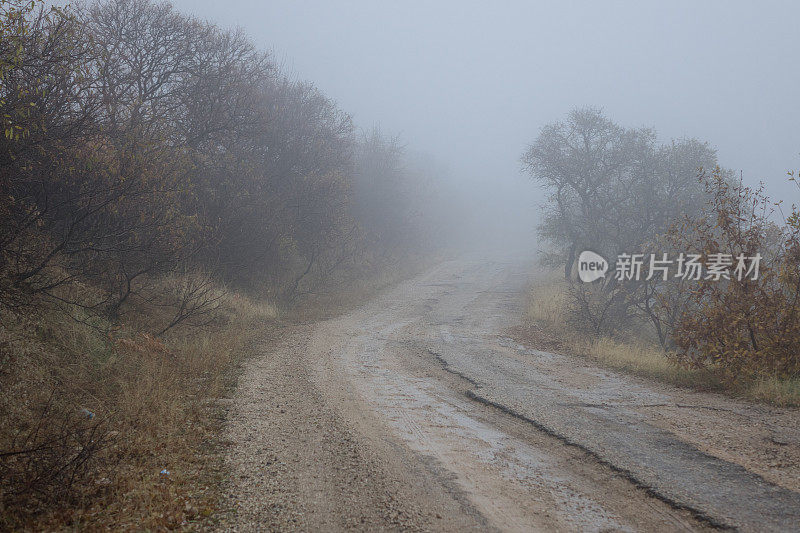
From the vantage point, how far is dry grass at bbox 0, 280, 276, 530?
367 cm

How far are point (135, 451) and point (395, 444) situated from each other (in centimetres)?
262

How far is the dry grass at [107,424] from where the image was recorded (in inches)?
144

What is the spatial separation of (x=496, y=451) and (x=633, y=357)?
577 centimetres

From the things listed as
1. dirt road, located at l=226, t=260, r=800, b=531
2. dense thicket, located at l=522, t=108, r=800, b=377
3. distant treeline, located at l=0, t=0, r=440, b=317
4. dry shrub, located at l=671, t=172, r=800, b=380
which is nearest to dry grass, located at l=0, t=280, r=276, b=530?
dirt road, located at l=226, t=260, r=800, b=531

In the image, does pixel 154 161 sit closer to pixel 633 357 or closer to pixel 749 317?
pixel 633 357

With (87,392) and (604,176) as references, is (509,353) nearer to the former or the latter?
(87,392)
